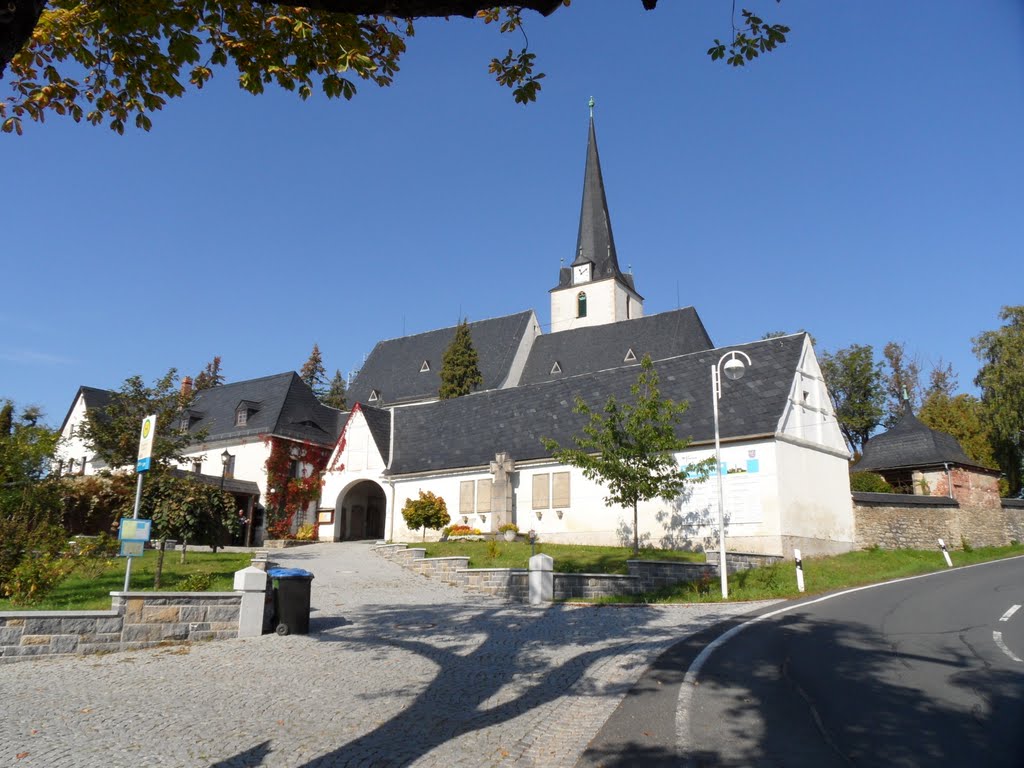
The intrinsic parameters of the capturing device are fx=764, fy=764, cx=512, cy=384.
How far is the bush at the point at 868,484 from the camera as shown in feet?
104

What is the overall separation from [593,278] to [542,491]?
34558 millimetres

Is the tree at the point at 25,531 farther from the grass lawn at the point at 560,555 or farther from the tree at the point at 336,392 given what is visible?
the tree at the point at 336,392

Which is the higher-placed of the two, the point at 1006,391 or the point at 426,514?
the point at 1006,391

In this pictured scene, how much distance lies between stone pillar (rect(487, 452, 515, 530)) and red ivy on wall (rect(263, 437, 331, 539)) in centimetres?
1037

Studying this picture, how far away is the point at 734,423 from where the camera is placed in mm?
25922

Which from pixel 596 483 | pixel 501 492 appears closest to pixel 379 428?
pixel 501 492

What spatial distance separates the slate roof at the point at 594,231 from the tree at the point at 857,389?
669 inches

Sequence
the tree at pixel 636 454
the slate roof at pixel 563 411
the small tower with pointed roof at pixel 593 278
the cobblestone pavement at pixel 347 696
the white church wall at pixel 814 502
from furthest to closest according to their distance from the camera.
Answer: the small tower with pointed roof at pixel 593 278
the slate roof at pixel 563 411
the white church wall at pixel 814 502
the tree at pixel 636 454
the cobblestone pavement at pixel 347 696

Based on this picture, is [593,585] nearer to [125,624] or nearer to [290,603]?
[290,603]

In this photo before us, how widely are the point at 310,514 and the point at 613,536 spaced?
54.2 ft

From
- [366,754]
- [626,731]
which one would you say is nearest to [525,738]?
[626,731]

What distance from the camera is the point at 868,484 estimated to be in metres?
31.8

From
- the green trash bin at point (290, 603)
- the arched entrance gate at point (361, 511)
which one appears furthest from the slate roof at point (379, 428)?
the green trash bin at point (290, 603)

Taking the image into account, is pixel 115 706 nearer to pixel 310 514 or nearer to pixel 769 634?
pixel 769 634
